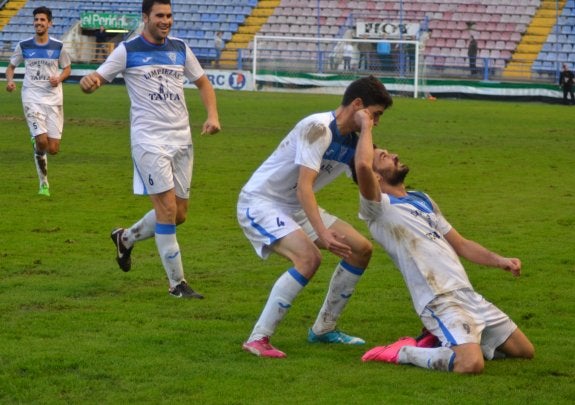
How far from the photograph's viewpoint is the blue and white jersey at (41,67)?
17008 mm

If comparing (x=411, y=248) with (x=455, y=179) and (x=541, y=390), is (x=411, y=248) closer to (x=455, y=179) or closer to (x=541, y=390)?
(x=541, y=390)

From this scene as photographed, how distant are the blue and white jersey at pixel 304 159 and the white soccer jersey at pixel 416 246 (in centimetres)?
42

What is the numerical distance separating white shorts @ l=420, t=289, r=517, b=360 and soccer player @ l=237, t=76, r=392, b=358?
0.69 m

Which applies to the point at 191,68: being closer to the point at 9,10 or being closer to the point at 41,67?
the point at 41,67

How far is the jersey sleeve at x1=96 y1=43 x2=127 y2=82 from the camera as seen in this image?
9844 millimetres

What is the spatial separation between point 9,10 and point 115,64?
157 feet

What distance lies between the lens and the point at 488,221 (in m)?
14.6

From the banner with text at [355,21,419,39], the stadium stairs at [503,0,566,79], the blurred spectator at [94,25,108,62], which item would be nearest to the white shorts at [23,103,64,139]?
the stadium stairs at [503,0,566,79]

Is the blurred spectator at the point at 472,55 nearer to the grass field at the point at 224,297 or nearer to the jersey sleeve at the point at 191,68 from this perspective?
the grass field at the point at 224,297

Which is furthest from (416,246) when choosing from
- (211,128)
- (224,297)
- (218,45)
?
(218,45)

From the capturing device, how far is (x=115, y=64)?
32.7ft

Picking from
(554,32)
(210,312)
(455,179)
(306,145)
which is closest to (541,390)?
(306,145)

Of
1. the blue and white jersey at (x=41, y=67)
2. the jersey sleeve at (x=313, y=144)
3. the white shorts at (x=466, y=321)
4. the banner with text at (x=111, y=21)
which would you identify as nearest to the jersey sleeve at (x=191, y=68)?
the jersey sleeve at (x=313, y=144)

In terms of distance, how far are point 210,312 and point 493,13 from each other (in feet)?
135
